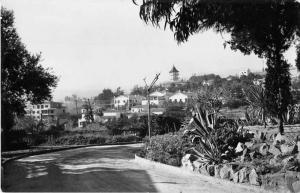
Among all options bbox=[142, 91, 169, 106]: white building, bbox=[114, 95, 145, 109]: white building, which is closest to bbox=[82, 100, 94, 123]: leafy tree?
bbox=[142, 91, 169, 106]: white building

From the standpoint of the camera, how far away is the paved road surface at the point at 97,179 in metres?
12.3

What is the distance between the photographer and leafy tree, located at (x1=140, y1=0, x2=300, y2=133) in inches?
592

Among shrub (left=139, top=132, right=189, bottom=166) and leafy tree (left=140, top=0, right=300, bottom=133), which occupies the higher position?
leafy tree (left=140, top=0, right=300, bottom=133)

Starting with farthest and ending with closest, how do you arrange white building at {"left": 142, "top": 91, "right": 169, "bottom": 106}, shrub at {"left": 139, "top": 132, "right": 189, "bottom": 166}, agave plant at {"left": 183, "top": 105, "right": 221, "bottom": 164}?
white building at {"left": 142, "top": 91, "right": 169, "bottom": 106} < shrub at {"left": 139, "top": 132, "right": 189, "bottom": 166} < agave plant at {"left": 183, "top": 105, "right": 221, "bottom": 164}

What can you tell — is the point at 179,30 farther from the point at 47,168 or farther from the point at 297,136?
the point at 47,168

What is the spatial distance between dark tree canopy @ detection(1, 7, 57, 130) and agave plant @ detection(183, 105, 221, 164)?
41.6ft

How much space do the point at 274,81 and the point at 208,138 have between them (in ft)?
11.7

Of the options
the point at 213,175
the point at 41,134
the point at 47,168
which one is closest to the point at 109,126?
the point at 41,134

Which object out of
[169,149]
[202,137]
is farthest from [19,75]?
[202,137]

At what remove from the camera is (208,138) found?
15.4 m

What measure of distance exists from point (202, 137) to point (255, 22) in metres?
4.80

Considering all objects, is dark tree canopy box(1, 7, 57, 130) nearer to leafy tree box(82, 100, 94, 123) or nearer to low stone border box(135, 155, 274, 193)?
low stone border box(135, 155, 274, 193)

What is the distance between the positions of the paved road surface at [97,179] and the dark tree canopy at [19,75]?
9.20m

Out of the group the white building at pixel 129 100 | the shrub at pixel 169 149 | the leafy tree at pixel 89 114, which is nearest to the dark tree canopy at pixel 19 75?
the shrub at pixel 169 149
